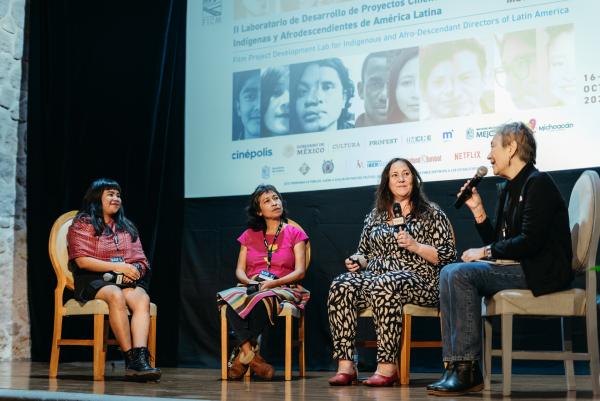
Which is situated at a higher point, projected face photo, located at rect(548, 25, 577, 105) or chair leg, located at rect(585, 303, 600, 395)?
projected face photo, located at rect(548, 25, 577, 105)

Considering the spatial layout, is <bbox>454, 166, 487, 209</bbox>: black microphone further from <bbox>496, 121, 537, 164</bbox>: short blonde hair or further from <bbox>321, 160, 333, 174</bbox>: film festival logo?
<bbox>321, 160, 333, 174</bbox>: film festival logo

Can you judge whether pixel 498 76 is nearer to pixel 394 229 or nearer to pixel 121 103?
pixel 394 229

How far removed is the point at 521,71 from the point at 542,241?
4.73 feet

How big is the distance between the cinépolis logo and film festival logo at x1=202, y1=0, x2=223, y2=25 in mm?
838

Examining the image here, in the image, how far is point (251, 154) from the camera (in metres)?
4.89

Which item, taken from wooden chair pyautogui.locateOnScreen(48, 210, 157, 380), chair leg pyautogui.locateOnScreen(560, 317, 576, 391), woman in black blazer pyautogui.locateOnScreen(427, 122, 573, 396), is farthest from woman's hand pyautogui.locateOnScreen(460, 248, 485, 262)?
wooden chair pyautogui.locateOnScreen(48, 210, 157, 380)

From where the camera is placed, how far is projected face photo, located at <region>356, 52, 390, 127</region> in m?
4.49

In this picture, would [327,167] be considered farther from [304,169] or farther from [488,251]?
[488,251]

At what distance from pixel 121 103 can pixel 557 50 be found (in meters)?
2.85

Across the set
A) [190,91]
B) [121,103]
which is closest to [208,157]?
[190,91]

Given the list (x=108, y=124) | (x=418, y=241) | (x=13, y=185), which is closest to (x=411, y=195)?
(x=418, y=241)

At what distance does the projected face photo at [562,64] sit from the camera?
397 cm

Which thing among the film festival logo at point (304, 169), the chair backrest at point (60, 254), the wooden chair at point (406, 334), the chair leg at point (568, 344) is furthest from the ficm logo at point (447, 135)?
the chair backrest at point (60, 254)

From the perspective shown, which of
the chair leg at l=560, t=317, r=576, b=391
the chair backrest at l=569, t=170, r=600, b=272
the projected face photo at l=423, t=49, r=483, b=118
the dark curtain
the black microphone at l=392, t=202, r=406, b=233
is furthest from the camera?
the dark curtain
